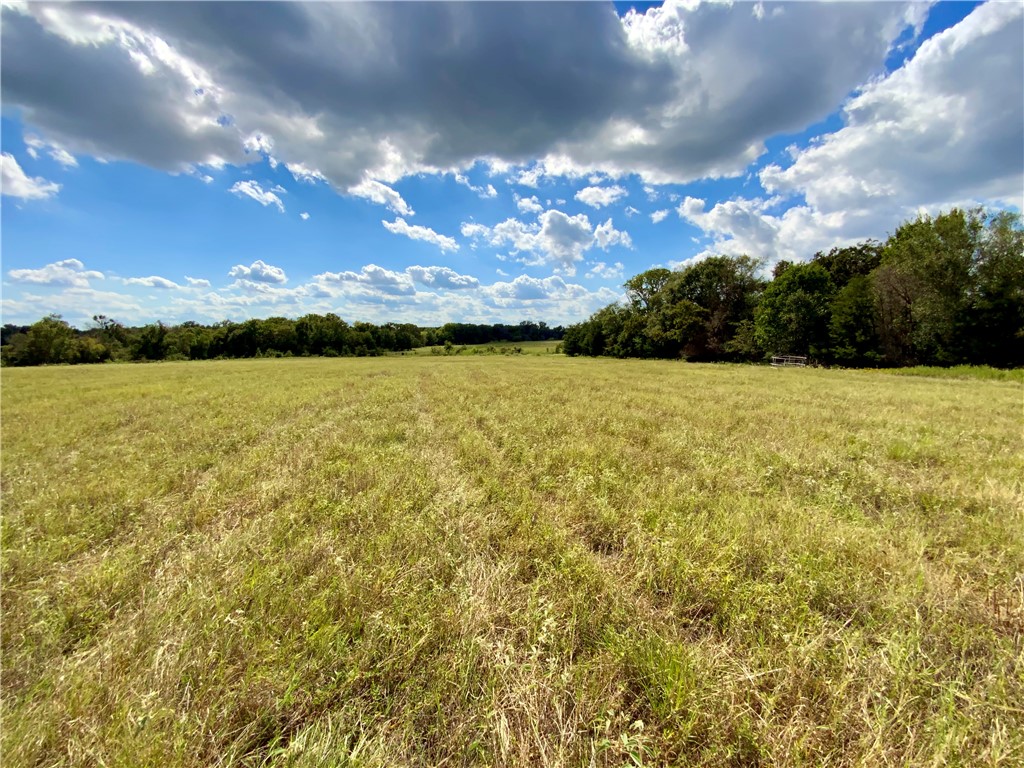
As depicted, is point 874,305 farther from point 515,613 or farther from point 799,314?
point 515,613

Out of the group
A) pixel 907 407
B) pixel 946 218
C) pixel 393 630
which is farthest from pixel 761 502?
pixel 946 218

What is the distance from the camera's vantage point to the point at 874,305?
33438mm

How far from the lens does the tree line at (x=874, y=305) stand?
1045 inches

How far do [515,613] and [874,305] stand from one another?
45223 millimetres

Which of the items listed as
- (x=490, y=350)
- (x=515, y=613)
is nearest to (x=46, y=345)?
(x=490, y=350)

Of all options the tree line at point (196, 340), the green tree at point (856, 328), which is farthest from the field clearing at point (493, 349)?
the green tree at point (856, 328)

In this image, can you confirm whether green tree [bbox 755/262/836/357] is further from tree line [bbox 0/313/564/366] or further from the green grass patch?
tree line [bbox 0/313/564/366]

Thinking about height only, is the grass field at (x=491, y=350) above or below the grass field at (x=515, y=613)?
above

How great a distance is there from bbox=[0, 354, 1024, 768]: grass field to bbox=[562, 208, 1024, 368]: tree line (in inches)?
1337

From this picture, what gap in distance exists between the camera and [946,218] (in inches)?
1126

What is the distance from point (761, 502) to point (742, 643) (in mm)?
2320

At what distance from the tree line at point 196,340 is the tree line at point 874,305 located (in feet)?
224

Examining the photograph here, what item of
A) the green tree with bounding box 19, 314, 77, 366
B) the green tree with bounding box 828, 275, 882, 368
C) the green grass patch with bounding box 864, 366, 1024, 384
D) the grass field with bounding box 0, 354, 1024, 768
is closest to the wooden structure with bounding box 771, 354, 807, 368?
the green tree with bounding box 828, 275, 882, 368

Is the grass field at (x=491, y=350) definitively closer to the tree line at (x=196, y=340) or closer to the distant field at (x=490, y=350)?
the distant field at (x=490, y=350)
